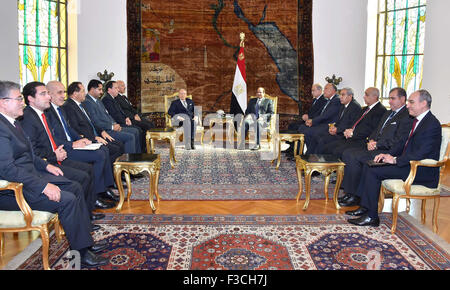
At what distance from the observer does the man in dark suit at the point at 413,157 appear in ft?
12.8

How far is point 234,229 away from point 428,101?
96.2 inches

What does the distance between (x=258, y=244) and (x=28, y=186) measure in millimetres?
2045

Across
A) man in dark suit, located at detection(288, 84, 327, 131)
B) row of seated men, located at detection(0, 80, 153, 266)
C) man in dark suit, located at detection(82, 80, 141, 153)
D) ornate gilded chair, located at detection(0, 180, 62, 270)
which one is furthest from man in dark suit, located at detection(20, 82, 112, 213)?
man in dark suit, located at detection(288, 84, 327, 131)

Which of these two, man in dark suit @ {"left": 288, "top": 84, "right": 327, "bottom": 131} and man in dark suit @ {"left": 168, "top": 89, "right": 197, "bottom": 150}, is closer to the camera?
man in dark suit @ {"left": 288, "top": 84, "right": 327, "bottom": 131}

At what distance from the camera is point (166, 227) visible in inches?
157

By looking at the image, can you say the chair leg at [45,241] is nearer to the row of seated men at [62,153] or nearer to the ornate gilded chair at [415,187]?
the row of seated men at [62,153]

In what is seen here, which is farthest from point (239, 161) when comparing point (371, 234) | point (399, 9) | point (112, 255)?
point (399, 9)

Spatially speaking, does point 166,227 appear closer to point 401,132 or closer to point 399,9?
point 401,132

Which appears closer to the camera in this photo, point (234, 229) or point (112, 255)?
point (112, 255)

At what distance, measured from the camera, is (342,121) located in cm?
618

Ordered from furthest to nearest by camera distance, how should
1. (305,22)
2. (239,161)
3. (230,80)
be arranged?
(230,80) → (305,22) → (239,161)

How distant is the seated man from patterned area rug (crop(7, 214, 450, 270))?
4.12 meters

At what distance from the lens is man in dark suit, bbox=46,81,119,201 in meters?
4.49

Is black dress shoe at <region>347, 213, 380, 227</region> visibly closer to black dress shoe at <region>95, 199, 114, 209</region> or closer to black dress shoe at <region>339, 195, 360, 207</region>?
black dress shoe at <region>339, 195, 360, 207</region>
